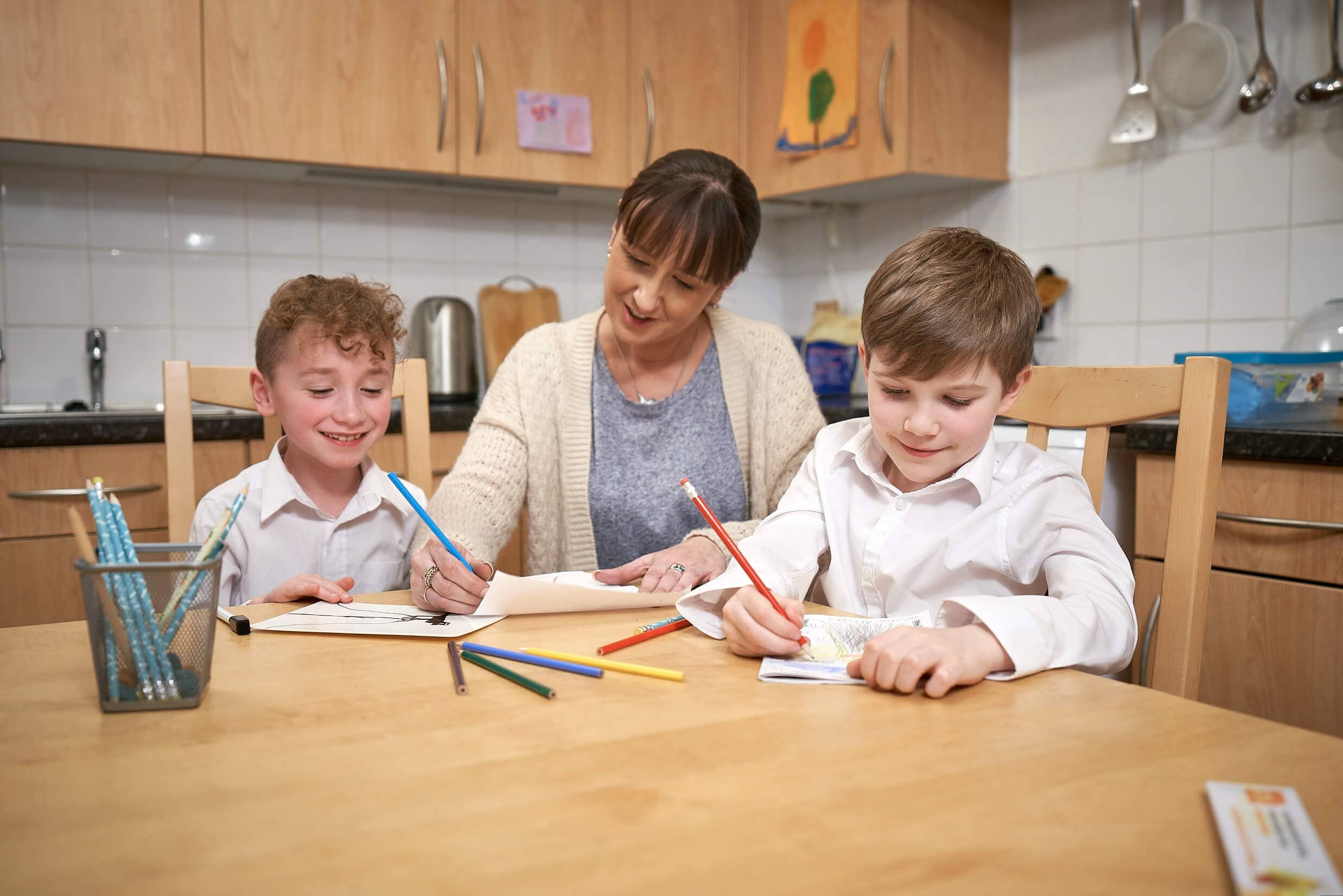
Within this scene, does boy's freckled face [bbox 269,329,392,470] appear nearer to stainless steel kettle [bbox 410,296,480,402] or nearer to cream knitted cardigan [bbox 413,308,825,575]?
cream knitted cardigan [bbox 413,308,825,575]

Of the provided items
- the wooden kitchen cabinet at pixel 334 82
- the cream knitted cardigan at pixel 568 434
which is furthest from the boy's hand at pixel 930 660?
the wooden kitchen cabinet at pixel 334 82

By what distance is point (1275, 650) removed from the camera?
5.67 feet

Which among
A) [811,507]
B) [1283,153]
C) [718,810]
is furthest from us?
[1283,153]

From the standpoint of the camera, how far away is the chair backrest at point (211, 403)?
151 centimetres

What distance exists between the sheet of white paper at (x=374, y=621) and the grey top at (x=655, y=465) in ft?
1.83

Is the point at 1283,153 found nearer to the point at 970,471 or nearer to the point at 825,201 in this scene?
the point at 825,201

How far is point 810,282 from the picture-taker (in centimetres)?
338

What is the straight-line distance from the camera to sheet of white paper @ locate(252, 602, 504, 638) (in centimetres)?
96

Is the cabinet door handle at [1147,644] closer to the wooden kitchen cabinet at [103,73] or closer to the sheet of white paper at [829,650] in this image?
the sheet of white paper at [829,650]

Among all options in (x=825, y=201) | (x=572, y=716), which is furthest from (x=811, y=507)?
(x=825, y=201)

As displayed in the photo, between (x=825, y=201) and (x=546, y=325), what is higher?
(x=825, y=201)

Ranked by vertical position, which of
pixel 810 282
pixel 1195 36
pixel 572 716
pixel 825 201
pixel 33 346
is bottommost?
pixel 572 716

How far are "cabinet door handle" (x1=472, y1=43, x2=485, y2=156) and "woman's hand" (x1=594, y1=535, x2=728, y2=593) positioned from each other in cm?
167

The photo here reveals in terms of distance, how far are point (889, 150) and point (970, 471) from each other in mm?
1735
